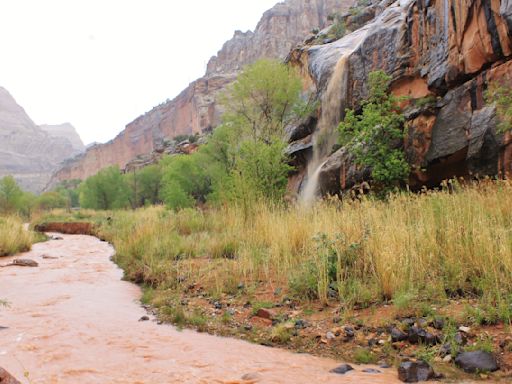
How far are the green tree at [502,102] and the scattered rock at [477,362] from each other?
6622 mm

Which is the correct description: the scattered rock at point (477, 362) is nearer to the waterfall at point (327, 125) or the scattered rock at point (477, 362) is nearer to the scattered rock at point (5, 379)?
the scattered rock at point (5, 379)

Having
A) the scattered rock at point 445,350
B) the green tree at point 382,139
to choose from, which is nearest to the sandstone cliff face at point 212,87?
the green tree at point 382,139

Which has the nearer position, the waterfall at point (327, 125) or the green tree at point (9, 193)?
the waterfall at point (327, 125)

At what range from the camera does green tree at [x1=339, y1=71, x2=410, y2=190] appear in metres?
12.5

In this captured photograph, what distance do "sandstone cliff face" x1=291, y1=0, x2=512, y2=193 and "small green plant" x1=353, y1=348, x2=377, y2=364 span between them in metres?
6.77

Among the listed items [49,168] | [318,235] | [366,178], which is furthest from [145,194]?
[49,168]

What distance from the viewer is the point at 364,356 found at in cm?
383

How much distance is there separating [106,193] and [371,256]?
43.2 metres

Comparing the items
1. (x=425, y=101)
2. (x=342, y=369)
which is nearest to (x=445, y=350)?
(x=342, y=369)

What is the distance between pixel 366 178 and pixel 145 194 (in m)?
39.0

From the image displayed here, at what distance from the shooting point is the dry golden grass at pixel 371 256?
4.61 metres

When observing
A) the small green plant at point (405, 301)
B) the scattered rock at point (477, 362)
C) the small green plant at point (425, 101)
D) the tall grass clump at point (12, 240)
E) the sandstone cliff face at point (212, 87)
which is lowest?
the scattered rock at point (477, 362)

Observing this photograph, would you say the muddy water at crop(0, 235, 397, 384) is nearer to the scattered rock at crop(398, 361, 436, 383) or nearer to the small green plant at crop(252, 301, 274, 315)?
the scattered rock at crop(398, 361, 436, 383)

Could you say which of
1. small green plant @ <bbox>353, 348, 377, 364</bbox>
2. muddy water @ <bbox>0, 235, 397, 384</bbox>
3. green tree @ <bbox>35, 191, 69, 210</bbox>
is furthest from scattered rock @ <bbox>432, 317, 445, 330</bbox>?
green tree @ <bbox>35, 191, 69, 210</bbox>
